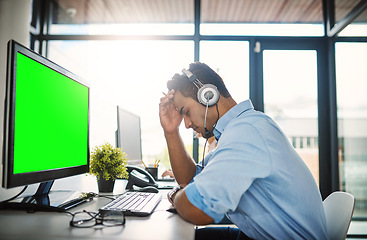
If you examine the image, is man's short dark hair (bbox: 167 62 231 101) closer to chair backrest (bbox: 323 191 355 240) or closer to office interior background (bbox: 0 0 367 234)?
chair backrest (bbox: 323 191 355 240)

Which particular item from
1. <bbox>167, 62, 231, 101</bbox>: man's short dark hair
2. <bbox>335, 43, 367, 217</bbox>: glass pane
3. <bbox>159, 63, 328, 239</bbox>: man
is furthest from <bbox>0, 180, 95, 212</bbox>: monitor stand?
<bbox>335, 43, 367, 217</bbox>: glass pane

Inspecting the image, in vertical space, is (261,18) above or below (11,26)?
above

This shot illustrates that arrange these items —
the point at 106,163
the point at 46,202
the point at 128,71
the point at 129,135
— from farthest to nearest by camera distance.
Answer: the point at 128,71 < the point at 129,135 < the point at 106,163 < the point at 46,202

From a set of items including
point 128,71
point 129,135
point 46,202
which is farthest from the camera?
point 128,71

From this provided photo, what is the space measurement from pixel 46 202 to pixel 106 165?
381mm

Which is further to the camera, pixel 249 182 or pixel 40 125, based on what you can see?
pixel 40 125

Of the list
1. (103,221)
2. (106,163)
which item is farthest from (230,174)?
(106,163)

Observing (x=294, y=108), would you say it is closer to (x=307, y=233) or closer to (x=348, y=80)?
(x=348, y=80)

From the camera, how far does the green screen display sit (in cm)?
84

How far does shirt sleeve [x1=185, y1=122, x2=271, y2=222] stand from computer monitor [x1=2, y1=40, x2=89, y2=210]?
0.47m

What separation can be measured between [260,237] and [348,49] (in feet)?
9.78

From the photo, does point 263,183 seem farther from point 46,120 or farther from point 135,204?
point 46,120

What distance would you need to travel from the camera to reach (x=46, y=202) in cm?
100

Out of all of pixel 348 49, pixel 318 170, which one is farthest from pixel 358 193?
pixel 348 49
